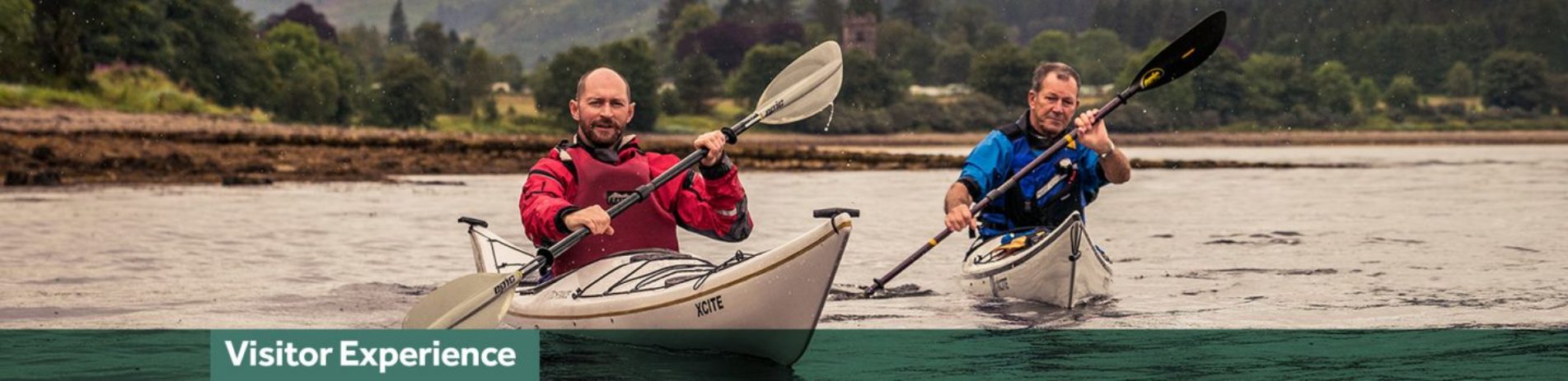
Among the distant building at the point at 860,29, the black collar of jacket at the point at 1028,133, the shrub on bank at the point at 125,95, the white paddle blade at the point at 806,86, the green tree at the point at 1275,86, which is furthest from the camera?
the distant building at the point at 860,29

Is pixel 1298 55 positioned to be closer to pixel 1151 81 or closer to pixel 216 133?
pixel 216 133

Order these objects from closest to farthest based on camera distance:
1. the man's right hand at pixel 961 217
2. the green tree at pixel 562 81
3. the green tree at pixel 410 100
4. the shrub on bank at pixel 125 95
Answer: the man's right hand at pixel 961 217 → the shrub on bank at pixel 125 95 → the green tree at pixel 410 100 → the green tree at pixel 562 81

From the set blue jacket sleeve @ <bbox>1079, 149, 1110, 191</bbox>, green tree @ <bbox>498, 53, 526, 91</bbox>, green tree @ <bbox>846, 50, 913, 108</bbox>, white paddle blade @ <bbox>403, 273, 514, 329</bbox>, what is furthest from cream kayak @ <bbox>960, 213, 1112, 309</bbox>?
green tree @ <bbox>498, 53, 526, 91</bbox>

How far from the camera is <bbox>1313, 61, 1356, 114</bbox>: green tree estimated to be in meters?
129

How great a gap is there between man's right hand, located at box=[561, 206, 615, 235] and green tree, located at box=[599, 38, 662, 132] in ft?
328

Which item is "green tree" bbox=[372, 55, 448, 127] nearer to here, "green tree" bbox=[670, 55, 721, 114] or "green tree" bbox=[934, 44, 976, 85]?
"green tree" bbox=[670, 55, 721, 114]

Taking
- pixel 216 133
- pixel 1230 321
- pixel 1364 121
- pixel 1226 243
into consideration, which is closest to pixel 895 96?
pixel 1364 121

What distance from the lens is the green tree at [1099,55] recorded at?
494ft

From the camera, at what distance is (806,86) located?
12039mm

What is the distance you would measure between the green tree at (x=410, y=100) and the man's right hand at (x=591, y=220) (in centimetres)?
10087

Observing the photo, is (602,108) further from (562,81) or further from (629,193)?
(562,81)

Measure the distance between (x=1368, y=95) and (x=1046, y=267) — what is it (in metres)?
125

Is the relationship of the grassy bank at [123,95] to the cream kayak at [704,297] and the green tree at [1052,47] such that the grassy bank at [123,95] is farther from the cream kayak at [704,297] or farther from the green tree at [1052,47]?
the green tree at [1052,47]
